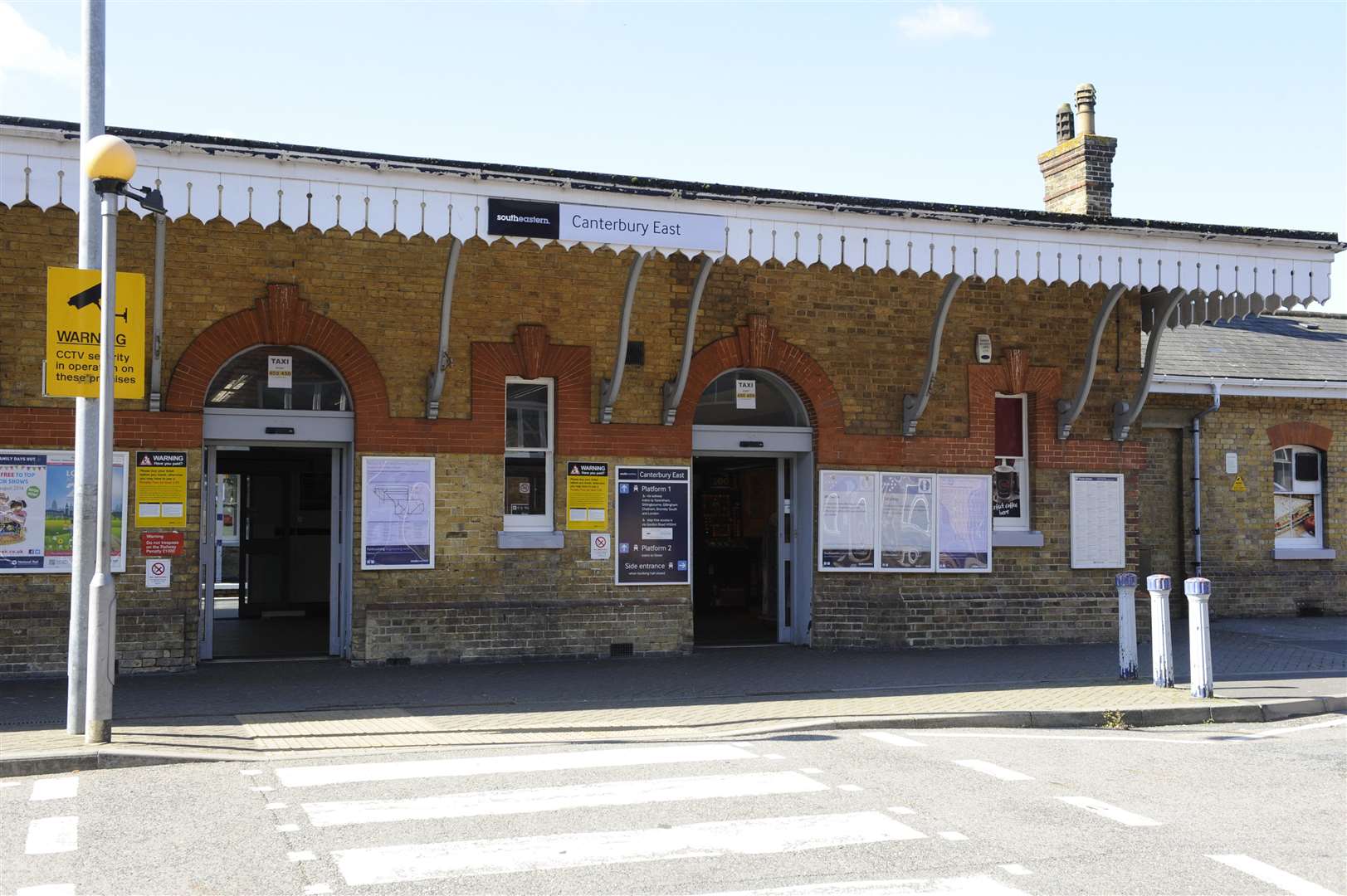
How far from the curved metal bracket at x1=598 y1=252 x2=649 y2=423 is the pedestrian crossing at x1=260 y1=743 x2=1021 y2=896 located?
5592mm

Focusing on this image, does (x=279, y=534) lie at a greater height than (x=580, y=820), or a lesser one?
greater

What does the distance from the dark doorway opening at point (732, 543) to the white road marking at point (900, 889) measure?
11.4 metres

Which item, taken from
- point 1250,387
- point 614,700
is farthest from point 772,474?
point 1250,387

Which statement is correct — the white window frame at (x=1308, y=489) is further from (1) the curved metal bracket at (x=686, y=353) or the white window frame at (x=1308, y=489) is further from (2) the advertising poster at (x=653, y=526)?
(1) the curved metal bracket at (x=686, y=353)

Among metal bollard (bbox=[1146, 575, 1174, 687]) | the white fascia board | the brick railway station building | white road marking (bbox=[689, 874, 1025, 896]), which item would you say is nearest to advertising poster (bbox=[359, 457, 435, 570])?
the brick railway station building

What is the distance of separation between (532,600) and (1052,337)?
284 inches

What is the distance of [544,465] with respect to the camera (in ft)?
45.4

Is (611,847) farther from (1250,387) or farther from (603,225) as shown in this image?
(1250,387)

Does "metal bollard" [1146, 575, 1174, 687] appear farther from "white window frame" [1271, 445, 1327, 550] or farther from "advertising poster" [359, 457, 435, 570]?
"white window frame" [1271, 445, 1327, 550]

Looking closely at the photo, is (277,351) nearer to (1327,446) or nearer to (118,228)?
(118,228)

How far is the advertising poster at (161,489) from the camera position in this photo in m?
12.2

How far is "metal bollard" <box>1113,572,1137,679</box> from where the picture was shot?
40.5 ft

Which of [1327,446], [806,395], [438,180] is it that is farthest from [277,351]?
[1327,446]

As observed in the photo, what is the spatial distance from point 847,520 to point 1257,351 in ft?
32.7
